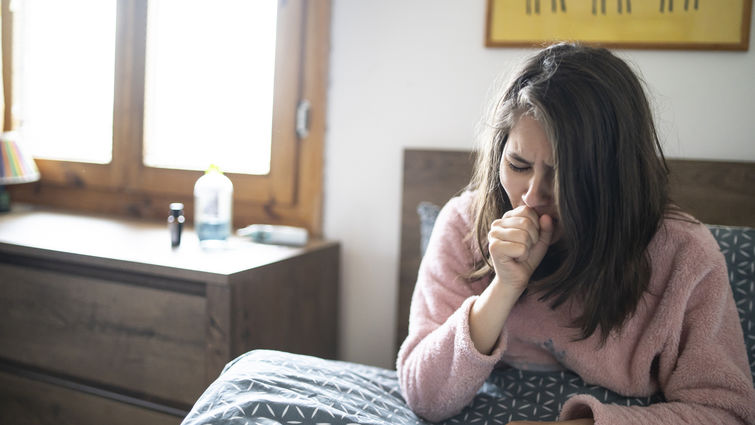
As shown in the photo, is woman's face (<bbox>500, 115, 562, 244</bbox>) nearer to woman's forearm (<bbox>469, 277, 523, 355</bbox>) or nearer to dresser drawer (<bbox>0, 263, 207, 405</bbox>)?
woman's forearm (<bbox>469, 277, 523, 355</bbox>)

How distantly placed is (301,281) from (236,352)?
0.28 metres

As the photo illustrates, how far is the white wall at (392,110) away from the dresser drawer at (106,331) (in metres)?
0.52

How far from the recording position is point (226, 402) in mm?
808

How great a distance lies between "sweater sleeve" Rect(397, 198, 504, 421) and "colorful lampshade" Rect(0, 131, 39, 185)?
1443 millimetres

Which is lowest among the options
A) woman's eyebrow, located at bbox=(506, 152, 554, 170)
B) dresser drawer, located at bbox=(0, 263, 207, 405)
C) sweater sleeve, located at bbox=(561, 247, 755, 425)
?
dresser drawer, located at bbox=(0, 263, 207, 405)

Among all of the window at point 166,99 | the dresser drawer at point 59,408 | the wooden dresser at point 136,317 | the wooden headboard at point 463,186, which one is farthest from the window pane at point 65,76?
the wooden headboard at point 463,186

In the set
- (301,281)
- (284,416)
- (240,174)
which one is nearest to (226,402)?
(284,416)

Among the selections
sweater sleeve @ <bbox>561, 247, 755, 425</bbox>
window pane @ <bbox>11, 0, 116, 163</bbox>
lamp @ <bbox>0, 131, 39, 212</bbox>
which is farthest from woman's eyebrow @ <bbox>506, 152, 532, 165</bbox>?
lamp @ <bbox>0, 131, 39, 212</bbox>

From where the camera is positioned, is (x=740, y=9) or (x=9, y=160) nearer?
(x=740, y=9)

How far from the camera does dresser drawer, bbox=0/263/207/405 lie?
126cm

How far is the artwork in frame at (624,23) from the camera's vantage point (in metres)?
1.28

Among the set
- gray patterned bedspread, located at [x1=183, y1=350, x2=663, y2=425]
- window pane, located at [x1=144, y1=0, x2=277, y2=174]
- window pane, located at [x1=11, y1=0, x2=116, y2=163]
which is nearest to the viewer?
gray patterned bedspread, located at [x1=183, y1=350, x2=663, y2=425]

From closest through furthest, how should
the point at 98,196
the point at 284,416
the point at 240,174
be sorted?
the point at 284,416 → the point at 240,174 → the point at 98,196

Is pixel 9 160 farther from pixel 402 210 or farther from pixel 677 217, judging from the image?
pixel 677 217
